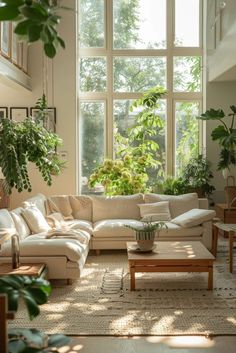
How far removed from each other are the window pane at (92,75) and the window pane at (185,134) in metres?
1.63

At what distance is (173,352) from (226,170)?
5.11 metres

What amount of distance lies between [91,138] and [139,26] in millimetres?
2350

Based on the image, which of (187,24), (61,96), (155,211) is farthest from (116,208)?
(187,24)

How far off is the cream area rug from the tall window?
12.1ft

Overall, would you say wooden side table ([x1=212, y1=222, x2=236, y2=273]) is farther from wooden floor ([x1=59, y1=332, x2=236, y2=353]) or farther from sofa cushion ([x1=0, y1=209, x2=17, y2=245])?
sofa cushion ([x1=0, y1=209, x2=17, y2=245])

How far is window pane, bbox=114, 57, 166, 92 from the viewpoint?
27.6 ft

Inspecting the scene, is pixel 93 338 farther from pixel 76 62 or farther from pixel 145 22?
pixel 145 22

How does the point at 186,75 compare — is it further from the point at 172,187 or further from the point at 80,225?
the point at 80,225

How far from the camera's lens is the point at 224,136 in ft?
24.0

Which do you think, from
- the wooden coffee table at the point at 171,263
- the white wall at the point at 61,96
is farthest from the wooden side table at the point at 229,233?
the white wall at the point at 61,96

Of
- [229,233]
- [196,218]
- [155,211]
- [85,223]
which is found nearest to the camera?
[229,233]

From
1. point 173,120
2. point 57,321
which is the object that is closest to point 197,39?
point 173,120

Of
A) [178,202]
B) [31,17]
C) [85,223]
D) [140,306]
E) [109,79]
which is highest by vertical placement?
[109,79]

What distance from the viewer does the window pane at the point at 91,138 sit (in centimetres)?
845
